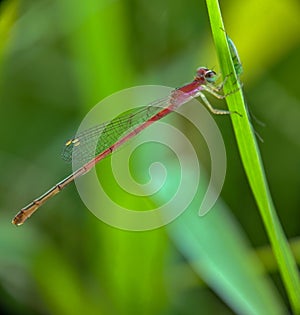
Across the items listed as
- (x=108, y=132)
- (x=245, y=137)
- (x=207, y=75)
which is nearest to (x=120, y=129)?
(x=108, y=132)

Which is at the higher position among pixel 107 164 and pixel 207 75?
pixel 207 75

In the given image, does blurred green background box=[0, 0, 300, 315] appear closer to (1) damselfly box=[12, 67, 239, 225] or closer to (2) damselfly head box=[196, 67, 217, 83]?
(1) damselfly box=[12, 67, 239, 225]

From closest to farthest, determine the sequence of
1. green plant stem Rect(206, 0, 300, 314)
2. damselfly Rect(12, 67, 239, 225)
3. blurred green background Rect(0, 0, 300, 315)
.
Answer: green plant stem Rect(206, 0, 300, 314), blurred green background Rect(0, 0, 300, 315), damselfly Rect(12, 67, 239, 225)

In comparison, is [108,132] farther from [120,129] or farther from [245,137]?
[245,137]

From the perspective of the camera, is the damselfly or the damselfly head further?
the damselfly

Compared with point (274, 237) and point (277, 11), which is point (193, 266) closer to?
point (274, 237)

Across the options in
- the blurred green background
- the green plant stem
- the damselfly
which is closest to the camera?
the green plant stem

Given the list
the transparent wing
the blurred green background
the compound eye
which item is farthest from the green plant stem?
the transparent wing

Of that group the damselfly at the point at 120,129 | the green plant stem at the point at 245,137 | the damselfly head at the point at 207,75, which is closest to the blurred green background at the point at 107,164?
the damselfly at the point at 120,129

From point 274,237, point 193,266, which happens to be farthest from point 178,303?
point 274,237
